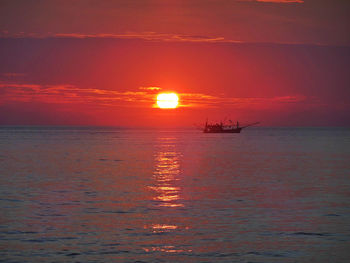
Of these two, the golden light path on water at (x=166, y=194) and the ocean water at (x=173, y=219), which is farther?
the golden light path on water at (x=166, y=194)

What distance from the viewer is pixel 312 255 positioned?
2059cm

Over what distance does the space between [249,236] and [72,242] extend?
834 centimetres

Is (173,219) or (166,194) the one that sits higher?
(166,194)

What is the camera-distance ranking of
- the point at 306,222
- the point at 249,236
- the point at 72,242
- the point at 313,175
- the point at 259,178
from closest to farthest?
the point at 72,242 → the point at 249,236 → the point at 306,222 → the point at 259,178 → the point at 313,175

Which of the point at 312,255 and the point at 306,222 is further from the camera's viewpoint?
the point at 306,222

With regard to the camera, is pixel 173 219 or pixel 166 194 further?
pixel 166 194

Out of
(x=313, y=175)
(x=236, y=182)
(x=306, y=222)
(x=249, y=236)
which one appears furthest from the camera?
(x=313, y=175)

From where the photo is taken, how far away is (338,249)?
70.6ft

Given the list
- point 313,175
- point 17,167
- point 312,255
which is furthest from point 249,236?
point 17,167

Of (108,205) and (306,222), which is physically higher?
(108,205)

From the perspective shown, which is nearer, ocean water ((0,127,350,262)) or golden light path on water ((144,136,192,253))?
ocean water ((0,127,350,262))

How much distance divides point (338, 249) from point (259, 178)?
28775mm

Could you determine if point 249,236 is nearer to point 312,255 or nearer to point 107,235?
point 312,255

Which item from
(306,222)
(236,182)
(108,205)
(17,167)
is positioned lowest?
(306,222)
